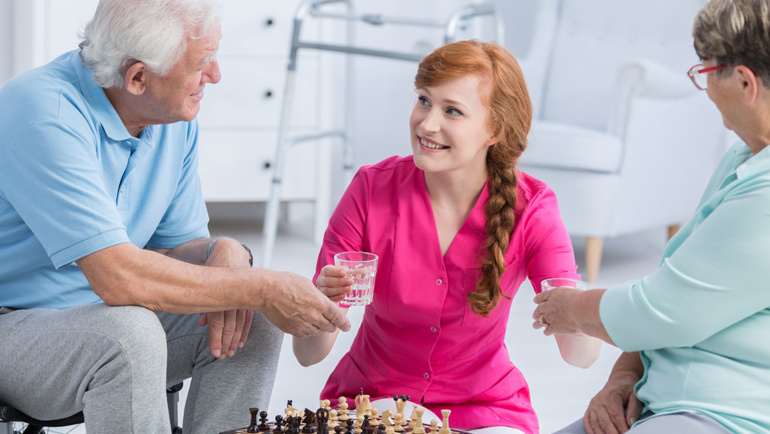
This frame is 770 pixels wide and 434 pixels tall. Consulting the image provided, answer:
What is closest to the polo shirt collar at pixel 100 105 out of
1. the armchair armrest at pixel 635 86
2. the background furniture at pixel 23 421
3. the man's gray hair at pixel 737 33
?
the background furniture at pixel 23 421

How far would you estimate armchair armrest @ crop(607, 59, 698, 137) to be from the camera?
3.64 m

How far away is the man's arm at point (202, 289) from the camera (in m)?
1.54

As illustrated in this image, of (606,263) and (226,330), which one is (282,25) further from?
(226,330)

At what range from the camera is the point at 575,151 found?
3.73 m

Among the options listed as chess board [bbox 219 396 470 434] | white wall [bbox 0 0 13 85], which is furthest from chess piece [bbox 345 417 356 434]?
white wall [bbox 0 0 13 85]

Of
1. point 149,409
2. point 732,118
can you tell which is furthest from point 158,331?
point 732,118

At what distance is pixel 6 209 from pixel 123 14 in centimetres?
39

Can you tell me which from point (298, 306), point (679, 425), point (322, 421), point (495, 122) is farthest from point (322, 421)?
point (495, 122)

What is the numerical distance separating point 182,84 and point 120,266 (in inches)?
14.5

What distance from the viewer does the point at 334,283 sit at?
1.64 metres

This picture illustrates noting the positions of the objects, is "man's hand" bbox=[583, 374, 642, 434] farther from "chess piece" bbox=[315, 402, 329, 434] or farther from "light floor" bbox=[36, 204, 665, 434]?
"light floor" bbox=[36, 204, 665, 434]

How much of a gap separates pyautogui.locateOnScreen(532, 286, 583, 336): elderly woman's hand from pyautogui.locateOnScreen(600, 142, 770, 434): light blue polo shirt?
88 millimetres

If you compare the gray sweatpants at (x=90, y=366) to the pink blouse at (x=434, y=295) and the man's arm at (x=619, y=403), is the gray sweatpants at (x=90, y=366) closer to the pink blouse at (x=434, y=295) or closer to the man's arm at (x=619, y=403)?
the pink blouse at (x=434, y=295)

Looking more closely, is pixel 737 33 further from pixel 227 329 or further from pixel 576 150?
pixel 576 150
